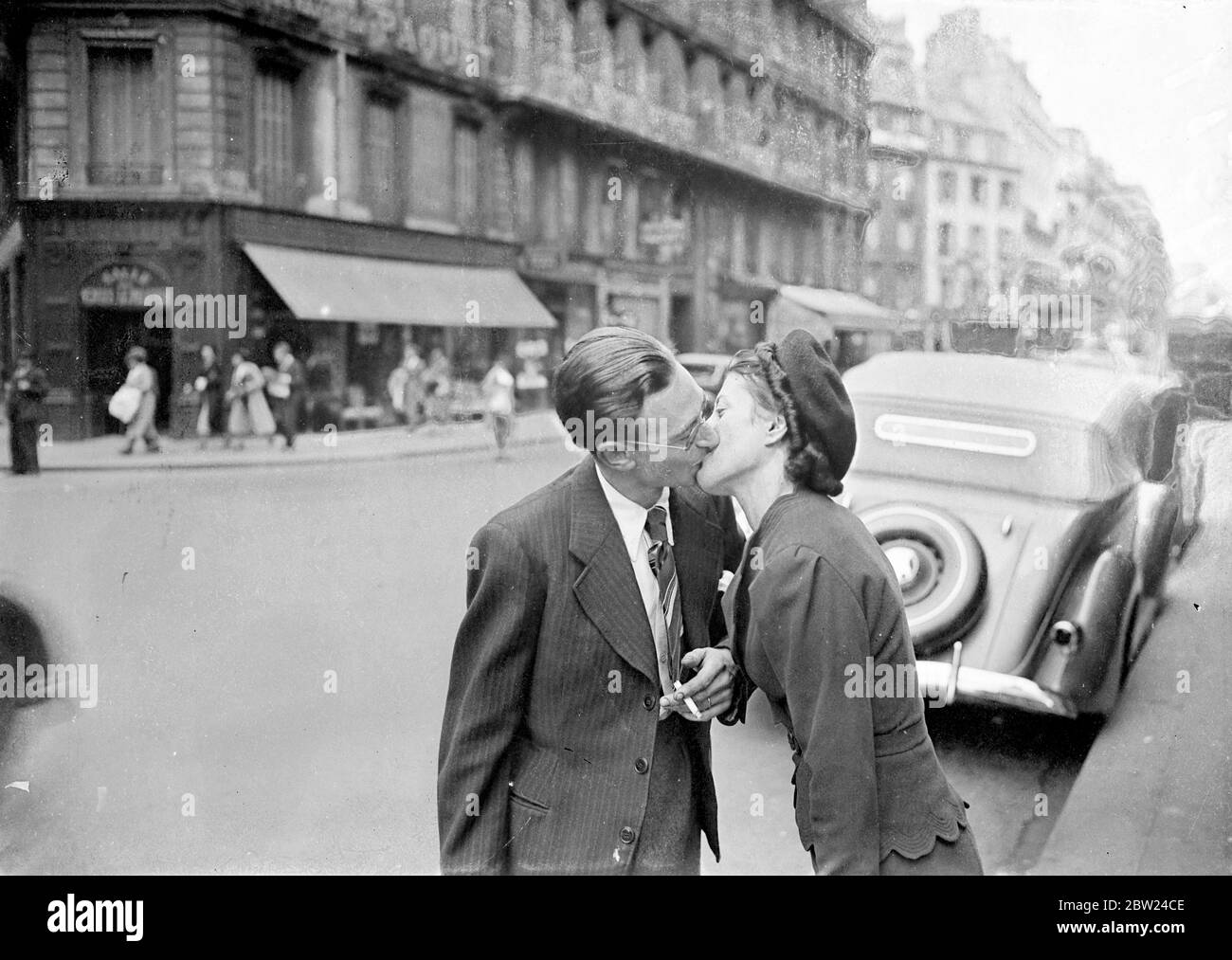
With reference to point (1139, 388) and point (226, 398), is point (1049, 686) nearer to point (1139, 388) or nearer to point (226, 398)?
point (1139, 388)

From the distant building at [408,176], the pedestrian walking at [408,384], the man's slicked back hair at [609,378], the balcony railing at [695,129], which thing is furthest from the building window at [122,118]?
the man's slicked back hair at [609,378]

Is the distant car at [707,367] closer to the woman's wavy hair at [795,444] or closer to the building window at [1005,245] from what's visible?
the woman's wavy hair at [795,444]

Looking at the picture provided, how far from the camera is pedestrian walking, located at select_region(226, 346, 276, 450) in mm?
3354

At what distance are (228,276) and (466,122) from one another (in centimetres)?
88

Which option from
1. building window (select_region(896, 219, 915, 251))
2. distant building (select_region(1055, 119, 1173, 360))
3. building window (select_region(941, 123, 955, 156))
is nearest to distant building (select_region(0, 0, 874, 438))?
building window (select_region(896, 219, 915, 251))

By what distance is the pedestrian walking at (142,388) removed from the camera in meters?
3.34

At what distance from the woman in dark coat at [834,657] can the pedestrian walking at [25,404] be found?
2281mm

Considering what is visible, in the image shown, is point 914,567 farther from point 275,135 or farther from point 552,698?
point 275,135

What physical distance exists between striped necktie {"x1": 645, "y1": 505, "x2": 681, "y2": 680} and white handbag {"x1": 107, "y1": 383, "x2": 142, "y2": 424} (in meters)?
1.75

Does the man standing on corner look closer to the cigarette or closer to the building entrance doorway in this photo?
the building entrance doorway

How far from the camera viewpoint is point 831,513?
2260 mm

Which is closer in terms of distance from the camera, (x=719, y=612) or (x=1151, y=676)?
(x=719, y=612)

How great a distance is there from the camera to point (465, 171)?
11.4 feet
